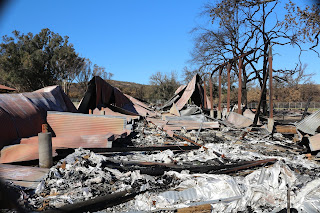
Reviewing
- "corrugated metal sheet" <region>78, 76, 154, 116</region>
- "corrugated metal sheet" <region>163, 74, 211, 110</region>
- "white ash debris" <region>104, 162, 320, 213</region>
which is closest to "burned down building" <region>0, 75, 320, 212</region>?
"white ash debris" <region>104, 162, 320, 213</region>

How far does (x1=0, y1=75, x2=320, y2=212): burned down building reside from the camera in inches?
146

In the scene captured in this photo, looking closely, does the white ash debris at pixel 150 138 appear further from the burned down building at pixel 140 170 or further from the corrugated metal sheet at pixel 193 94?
the corrugated metal sheet at pixel 193 94

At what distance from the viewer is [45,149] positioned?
498 cm

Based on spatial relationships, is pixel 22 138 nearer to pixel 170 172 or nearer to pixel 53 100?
pixel 53 100

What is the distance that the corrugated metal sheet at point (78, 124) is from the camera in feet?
28.5

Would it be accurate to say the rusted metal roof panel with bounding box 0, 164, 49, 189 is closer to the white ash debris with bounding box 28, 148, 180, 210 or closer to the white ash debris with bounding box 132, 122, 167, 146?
the white ash debris with bounding box 28, 148, 180, 210

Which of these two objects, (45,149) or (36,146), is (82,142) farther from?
(45,149)

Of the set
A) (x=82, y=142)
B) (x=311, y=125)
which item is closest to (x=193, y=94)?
(x=311, y=125)

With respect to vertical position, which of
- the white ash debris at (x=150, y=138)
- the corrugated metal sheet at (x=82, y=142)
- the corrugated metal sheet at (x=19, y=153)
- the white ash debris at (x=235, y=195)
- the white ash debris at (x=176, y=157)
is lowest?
the white ash debris at (x=235, y=195)

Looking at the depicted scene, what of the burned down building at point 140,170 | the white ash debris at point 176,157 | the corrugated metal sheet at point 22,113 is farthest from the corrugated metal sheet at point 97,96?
the white ash debris at point 176,157

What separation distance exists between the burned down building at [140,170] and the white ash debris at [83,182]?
0.02 m

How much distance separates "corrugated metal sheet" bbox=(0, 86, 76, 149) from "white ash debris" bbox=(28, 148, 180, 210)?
8.86 feet

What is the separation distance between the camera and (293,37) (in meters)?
17.1

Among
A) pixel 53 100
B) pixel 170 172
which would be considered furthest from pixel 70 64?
pixel 170 172
